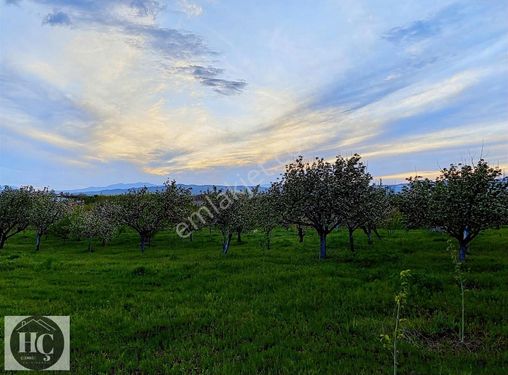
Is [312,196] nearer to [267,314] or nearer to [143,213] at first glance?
[267,314]

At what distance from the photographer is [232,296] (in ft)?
68.5

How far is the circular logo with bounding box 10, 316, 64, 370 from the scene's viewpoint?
42.4 feet

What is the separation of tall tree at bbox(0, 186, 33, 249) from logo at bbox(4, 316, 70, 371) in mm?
39277

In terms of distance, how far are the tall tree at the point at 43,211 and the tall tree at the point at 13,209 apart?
1393mm

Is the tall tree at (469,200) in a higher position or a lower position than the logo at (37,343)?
higher

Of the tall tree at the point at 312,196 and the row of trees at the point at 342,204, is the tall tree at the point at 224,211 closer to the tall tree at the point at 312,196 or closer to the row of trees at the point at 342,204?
the row of trees at the point at 342,204

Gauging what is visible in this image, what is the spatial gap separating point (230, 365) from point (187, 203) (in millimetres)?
46474

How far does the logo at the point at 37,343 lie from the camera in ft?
41.4

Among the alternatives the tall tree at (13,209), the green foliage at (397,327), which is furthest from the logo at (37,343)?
the tall tree at (13,209)

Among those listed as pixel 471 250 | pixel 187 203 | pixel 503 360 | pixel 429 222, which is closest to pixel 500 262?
pixel 429 222

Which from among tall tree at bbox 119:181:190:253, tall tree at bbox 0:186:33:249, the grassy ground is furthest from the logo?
tall tree at bbox 0:186:33:249

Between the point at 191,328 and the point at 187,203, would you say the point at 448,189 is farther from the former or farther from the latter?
the point at 187,203

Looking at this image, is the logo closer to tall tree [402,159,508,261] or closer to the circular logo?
the circular logo

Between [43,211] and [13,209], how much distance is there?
27.9 feet
